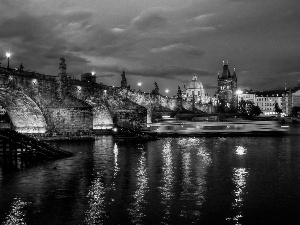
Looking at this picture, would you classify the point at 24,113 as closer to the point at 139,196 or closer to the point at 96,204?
the point at 139,196

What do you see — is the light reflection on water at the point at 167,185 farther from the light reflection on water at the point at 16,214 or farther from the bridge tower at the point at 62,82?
the bridge tower at the point at 62,82

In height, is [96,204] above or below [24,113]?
below

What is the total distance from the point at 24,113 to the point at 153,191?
33980 millimetres

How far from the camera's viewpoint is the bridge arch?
44188mm

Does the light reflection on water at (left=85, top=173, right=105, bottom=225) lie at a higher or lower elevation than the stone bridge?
lower

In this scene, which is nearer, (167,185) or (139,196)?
(139,196)

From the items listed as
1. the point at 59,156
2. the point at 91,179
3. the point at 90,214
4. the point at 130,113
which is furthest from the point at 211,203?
the point at 130,113

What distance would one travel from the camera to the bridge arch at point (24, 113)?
4419 centimetres

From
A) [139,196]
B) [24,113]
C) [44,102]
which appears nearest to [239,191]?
[139,196]

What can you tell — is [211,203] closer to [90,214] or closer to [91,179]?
[90,214]

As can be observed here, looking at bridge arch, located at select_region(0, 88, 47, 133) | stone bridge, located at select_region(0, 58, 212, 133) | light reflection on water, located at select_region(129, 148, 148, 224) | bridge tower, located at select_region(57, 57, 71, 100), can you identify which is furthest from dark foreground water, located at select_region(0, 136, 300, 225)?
bridge tower, located at select_region(57, 57, 71, 100)

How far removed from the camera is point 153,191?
53.1 feet

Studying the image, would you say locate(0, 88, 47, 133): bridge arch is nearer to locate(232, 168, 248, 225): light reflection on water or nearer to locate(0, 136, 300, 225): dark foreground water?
locate(0, 136, 300, 225): dark foreground water

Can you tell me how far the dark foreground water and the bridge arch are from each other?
20057mm
